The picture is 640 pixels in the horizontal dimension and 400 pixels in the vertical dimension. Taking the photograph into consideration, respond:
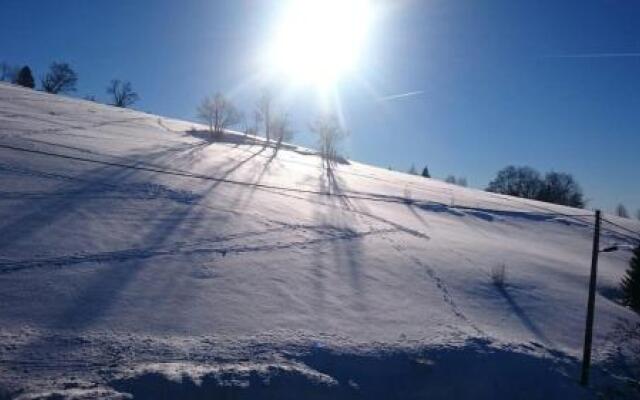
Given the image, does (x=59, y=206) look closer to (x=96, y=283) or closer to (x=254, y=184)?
(x=96, y=283)

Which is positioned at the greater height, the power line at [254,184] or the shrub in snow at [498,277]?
the power line at [254,184]

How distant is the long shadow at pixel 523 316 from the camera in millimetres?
13097

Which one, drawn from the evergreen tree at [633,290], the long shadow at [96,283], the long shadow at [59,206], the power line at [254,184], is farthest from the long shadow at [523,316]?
the long shadow at [59,206]

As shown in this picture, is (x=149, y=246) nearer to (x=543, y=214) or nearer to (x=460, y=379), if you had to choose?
(x=460, y=379)

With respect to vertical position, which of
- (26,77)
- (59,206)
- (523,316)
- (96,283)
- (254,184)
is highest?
(26,77)

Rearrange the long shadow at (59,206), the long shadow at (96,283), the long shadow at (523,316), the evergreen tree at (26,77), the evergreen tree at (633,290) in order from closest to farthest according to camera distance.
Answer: the long shadow at (96,283)
the long shadow at (59,206)
the long shadow at (523,316)
the evergreen tree at (633,290)
the evergreen tree at (26,77)

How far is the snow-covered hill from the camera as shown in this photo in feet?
28.6

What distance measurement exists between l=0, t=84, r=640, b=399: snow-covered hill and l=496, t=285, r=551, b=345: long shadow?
0.06m

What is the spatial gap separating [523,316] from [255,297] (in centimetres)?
691

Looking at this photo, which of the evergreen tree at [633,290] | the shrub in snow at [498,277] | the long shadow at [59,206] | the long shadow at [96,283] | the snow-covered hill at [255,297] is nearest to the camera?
the snow-covered hill at [255,297]

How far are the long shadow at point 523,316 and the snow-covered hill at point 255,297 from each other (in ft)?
0.19

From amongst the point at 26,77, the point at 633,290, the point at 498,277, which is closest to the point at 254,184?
the point at 498,277

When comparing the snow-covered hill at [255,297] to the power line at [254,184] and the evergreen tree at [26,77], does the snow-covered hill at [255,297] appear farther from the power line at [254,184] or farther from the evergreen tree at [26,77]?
the evergreen tree at [26,77]

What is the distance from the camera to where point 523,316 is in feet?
46.2
